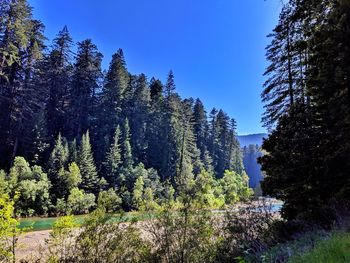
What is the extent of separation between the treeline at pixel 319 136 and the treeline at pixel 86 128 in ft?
80.3

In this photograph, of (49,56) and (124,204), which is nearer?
(124,204)

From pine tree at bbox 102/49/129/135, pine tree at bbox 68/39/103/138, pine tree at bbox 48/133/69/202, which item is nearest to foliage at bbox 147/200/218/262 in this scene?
pine tree at bbox 48/133/69/202

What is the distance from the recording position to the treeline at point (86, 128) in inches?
1356

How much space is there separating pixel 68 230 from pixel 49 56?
52244 mm

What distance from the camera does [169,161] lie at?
52.6 m

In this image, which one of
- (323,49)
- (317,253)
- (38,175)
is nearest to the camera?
(317,253)

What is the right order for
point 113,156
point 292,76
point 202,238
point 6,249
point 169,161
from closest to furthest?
1. point 6,249
2. point 202,238
3. point 292,76
4. point 113,156
5. point 169,161

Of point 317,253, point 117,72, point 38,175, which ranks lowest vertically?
point 317,253

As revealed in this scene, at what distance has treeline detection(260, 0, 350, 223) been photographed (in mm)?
7582

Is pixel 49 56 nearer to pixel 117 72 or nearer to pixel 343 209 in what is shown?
pixel 117 72

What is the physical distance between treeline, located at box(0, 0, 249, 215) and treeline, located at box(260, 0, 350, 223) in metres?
24.5

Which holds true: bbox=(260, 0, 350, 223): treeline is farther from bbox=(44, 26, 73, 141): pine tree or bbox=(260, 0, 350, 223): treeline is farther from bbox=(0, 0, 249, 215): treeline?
bbox=(44, 26, 73, 141): pine tree

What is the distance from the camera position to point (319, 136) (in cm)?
838

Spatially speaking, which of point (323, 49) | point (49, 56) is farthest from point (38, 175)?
point (323, 49)
